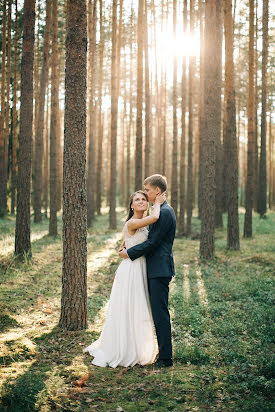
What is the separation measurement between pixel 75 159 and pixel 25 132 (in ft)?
16.2

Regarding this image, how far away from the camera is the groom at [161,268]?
508cm

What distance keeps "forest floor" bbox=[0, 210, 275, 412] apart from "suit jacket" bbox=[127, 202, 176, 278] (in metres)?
1.27

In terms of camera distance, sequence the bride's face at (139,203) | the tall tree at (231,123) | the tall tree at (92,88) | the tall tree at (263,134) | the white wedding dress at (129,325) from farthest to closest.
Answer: the tall tree at (263,134), the tall tree at (92,88), the tall tree at (231,123), the bride's face at (139,203), the white wedding dress at (129,325)

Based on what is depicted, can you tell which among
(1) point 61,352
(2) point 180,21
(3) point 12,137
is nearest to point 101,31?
(2) point 180,21

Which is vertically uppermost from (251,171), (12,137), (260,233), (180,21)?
(180,21)

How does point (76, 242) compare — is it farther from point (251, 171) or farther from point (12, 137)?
point (12, 137)

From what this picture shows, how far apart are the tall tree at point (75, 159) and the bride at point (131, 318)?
99 centimetres

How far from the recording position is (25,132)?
34.2ft

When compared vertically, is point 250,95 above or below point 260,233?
above

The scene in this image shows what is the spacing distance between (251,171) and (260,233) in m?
3.41

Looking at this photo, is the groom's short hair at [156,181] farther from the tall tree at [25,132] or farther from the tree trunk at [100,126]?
the tree trunk at [100,126]

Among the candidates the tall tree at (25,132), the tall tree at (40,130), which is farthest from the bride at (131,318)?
the tall tree at (40,130)

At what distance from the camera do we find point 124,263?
5445mm

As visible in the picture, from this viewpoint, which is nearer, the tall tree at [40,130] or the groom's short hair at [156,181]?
the groom's short hair at [156,181]
